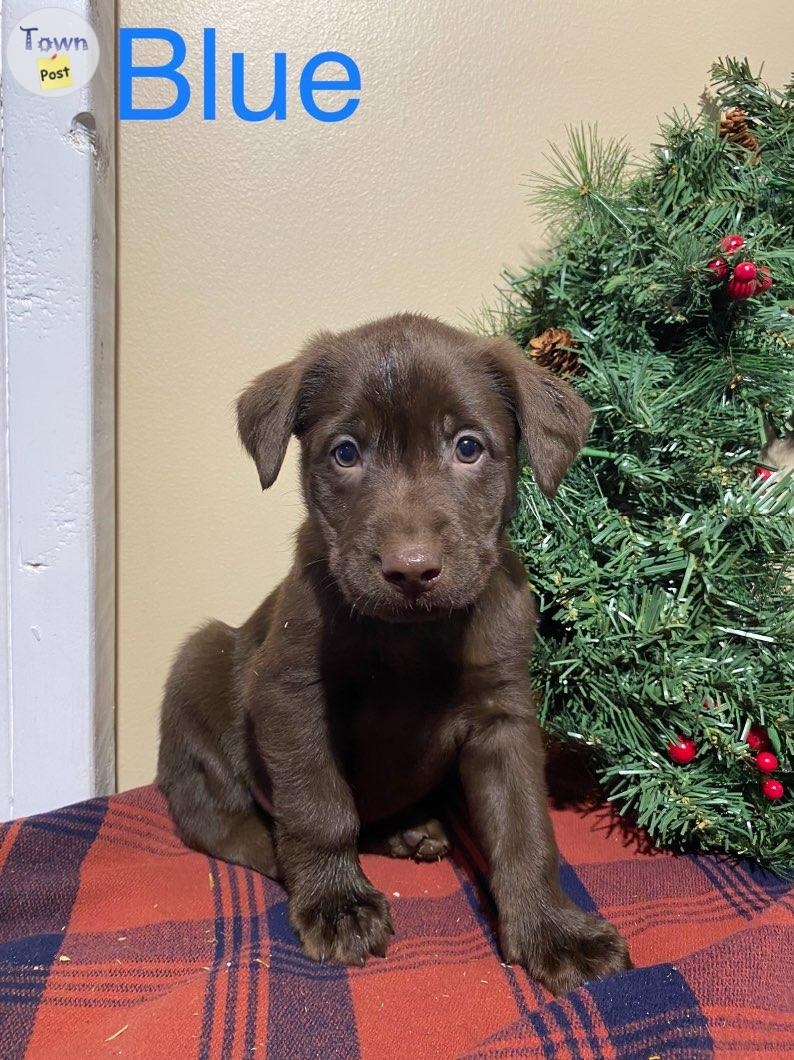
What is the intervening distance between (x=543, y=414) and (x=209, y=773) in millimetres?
1340

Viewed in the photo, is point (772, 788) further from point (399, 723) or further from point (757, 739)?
point (399, 723)

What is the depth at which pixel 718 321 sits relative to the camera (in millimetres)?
2299

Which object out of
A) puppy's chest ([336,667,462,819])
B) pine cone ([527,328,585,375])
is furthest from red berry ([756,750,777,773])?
pine cone ([527,328,585,375])

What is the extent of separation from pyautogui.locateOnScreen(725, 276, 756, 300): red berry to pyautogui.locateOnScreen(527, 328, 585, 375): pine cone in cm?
42

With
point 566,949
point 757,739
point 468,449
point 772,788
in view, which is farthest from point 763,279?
point 566,949

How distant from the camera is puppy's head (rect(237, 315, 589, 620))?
67.1 inches

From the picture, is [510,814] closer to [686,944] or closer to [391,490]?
[686,944]

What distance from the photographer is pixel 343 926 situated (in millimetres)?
1810

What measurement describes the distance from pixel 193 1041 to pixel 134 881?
734 millimetres

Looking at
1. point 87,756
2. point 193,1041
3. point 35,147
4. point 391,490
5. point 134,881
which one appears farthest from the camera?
point 87,756

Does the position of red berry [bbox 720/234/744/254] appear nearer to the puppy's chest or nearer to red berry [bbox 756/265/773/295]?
red berry [bbox 756/265/773/295]

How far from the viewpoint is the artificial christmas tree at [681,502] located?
214 centimetres

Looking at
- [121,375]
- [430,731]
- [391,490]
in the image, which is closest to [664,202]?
[391,490]

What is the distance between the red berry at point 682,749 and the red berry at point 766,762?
15cm
